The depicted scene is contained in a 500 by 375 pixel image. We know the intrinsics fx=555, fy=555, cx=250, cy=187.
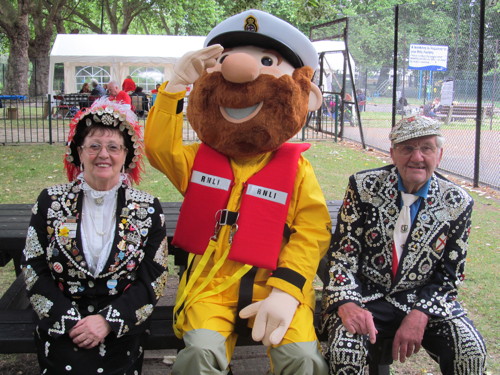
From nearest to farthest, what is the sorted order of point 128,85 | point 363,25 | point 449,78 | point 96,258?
point 96,258 → point 449,78 → point 363,25 → point 128,85

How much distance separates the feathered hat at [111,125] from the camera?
2.61 meters

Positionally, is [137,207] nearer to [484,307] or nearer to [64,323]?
[64,323]

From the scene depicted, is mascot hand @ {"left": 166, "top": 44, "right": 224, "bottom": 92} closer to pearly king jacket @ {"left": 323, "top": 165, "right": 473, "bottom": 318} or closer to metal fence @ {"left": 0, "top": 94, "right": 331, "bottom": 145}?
pearly king jacket @ {"left": 323, "top": 165, "right": 473, "bottom": 318}

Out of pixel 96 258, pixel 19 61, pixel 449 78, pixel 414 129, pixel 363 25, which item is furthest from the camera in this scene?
pixel 19 61

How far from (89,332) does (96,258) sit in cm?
33

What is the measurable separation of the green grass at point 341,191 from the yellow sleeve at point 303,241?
1.15 m

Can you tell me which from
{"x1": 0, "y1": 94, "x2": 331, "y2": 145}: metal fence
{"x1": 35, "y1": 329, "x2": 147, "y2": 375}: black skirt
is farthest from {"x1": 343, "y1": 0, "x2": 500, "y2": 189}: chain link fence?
{"x1": 35, "y1": 329, "x2": 147, "y2": 375}: black skirt

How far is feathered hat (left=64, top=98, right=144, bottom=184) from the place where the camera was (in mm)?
2611

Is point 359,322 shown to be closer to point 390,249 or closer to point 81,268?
point 390,249

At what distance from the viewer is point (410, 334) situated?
259 centimetres

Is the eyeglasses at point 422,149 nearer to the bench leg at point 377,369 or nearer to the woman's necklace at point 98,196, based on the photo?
the bench leg at point 377,369

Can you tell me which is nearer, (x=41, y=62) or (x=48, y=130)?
(x=48, y=130)

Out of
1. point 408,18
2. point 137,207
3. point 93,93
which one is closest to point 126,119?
point 137,207

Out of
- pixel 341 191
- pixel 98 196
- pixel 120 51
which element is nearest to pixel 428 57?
pixel 341 191
